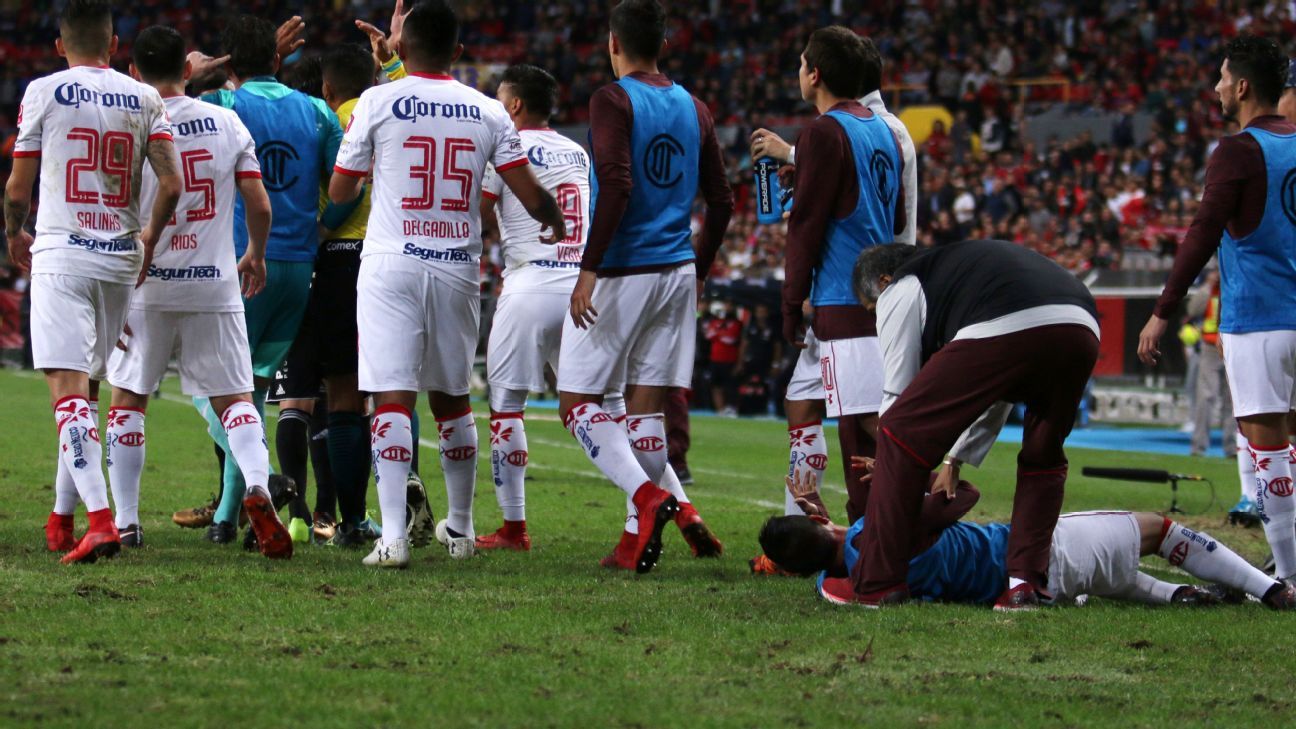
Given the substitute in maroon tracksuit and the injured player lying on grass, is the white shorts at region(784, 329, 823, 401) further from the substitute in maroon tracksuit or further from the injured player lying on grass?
the substitute in maroon tracksuit

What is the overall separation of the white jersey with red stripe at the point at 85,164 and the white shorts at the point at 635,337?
1.95m

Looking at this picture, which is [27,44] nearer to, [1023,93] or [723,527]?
[1023,93]

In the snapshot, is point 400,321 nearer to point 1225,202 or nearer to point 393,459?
point 393,459

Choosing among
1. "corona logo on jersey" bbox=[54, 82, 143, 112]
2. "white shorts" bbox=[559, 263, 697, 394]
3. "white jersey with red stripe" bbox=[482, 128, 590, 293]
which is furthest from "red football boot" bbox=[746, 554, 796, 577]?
"corona logo on jersey" bbox=[54, 82, 143, 112]

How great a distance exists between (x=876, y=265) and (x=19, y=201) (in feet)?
11.3

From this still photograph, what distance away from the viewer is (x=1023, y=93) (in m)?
31.5

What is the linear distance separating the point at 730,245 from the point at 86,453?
2269 cm

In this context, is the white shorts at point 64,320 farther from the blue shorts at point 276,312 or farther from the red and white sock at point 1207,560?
the red and white sock at point 1207,560

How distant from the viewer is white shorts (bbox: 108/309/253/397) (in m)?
7.10

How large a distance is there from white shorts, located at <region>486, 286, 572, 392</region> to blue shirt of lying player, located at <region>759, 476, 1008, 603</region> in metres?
2.09

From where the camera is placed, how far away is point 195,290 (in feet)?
23.3

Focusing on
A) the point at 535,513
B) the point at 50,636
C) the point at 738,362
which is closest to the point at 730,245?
the point at 738,362

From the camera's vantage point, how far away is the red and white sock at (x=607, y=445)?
696 cm

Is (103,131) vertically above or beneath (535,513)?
above
